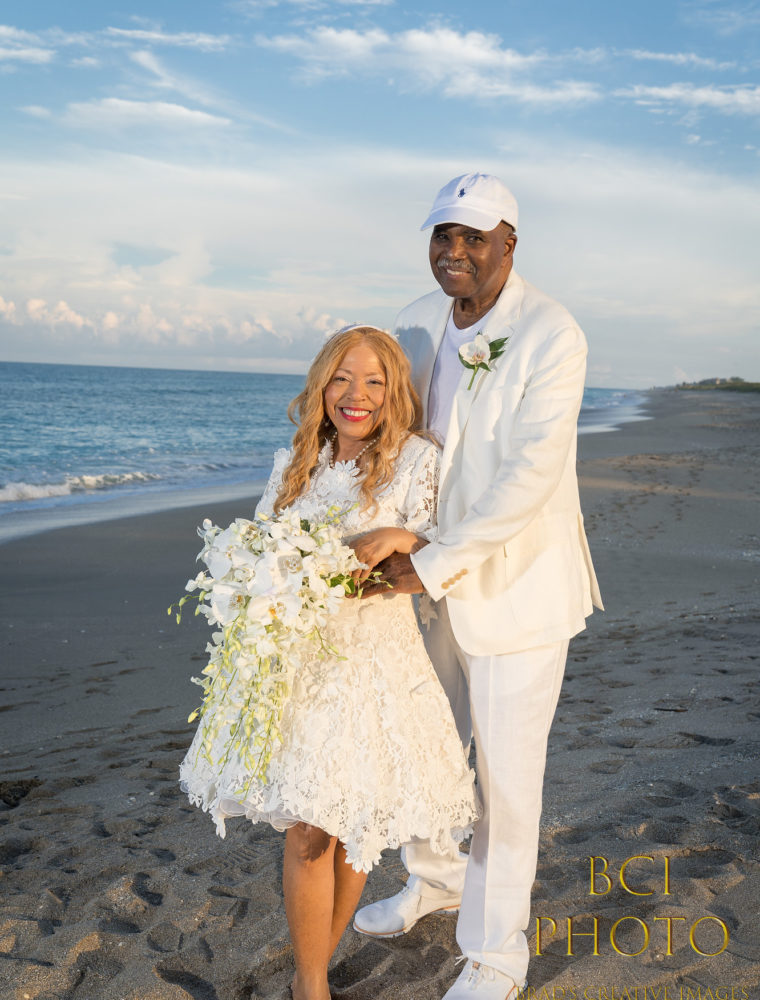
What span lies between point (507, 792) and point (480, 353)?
4.70ft

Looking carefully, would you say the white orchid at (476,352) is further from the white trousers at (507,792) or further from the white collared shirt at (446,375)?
the white trousers at (507,792)

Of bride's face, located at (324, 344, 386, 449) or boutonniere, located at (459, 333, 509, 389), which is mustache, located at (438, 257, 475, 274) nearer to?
boutonniere, located at (459, 333, 509, 389)

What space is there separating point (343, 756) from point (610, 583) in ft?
22.0

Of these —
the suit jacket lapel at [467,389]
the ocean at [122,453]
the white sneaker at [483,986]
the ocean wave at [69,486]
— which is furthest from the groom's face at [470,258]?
the ocean wave at [69,486]

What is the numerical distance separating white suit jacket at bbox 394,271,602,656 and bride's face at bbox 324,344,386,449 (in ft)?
0.92

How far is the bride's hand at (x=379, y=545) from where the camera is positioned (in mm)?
2725

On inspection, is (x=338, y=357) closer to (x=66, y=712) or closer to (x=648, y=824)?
(x=648, y=824)

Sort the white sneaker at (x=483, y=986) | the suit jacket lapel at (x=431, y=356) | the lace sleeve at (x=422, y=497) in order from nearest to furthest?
the white sneaker at (x=483, y=986), the lace sleeve at (x=422, y=497), the suit jacket lapel at (x=431, y=356)

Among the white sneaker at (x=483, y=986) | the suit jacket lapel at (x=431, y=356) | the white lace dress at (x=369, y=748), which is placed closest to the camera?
the white lace dress at (x=369, y=748)

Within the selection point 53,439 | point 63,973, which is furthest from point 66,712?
point 53,439

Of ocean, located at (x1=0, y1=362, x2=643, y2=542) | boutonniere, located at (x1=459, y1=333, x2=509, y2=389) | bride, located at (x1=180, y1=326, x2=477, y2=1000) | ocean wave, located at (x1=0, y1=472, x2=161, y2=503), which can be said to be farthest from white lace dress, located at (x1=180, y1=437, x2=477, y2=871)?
ocean wave, located at (x1=0, y1=472, x2=161, y2=503)

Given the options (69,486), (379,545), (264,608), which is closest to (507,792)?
(379,545)

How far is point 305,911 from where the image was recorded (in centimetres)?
267

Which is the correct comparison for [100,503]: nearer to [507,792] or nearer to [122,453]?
[122,453]
